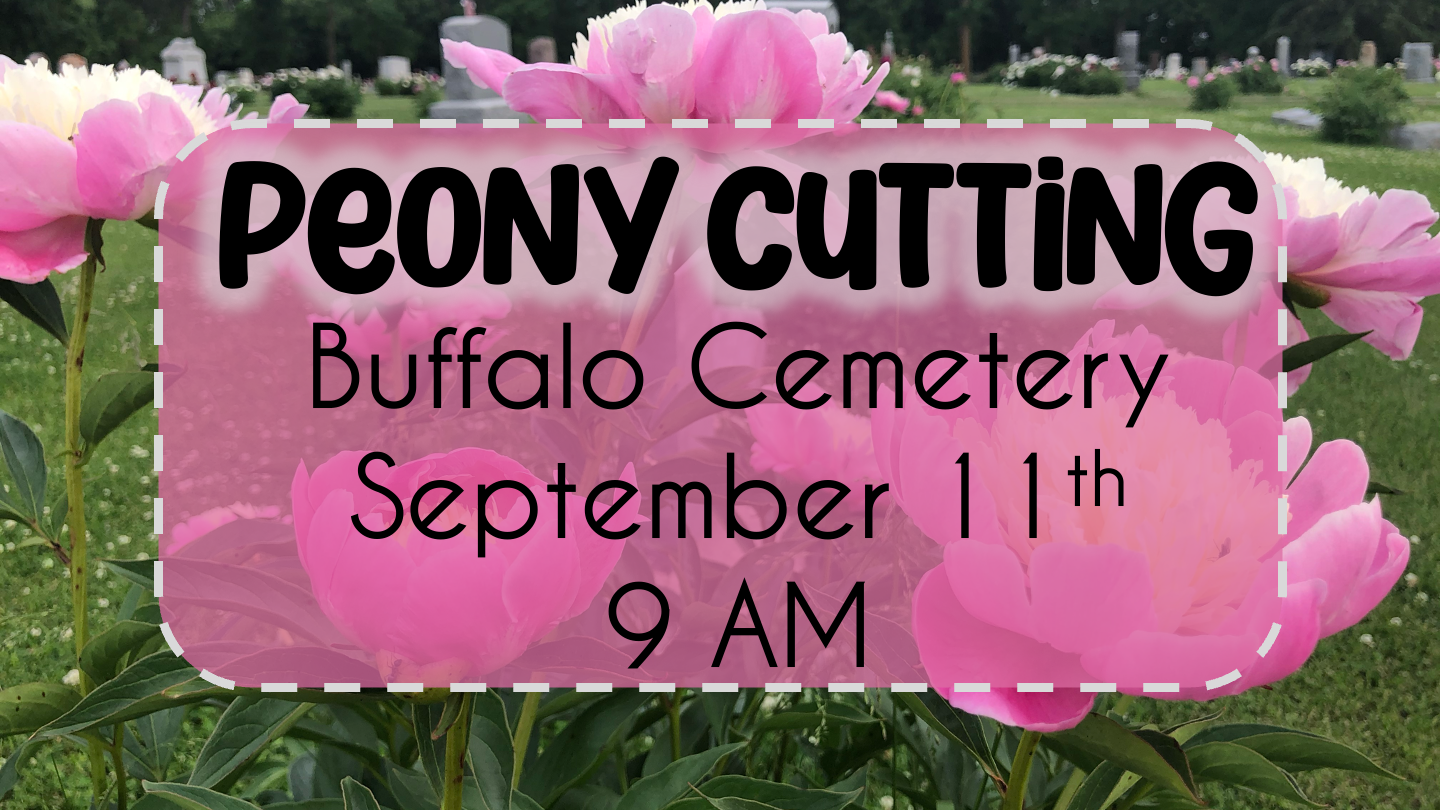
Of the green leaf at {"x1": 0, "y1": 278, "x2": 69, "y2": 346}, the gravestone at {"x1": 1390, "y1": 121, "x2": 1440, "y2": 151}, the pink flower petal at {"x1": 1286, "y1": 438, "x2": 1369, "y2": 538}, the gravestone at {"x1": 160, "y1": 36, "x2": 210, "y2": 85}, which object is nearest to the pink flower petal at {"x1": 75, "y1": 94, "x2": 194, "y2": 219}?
the green leaf at {"x1": 0, "y1": 278, "x2": 69, "y2": 346}

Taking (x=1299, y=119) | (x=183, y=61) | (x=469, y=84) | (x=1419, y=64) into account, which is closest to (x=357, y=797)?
(x=469, y=84)

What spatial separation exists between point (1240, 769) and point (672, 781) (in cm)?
23

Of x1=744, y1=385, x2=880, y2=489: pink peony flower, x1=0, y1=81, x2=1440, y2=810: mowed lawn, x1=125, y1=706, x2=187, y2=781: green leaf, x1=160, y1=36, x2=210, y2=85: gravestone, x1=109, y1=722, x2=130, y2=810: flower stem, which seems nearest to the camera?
x1=744, y1=385, x2=880, y2=489: pink peony flower

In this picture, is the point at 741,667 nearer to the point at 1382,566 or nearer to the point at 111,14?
the point at 1382,566

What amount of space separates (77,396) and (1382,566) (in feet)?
1.98

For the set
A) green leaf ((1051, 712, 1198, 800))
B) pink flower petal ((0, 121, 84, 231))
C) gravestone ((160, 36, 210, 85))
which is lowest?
green leaf ((1051, 712, 1198, 800))

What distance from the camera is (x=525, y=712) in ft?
1.41

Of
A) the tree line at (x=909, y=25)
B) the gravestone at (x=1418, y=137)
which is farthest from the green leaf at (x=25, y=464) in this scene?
the tree line at (x=909, y=25)

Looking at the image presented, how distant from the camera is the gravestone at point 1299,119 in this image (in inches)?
409

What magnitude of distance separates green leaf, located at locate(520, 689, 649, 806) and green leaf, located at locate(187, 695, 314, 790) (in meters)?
0.16

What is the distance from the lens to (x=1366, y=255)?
1.59 ft

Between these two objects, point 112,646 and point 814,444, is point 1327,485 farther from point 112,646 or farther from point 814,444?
point 112,646

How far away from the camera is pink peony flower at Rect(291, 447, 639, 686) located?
288 millimetres

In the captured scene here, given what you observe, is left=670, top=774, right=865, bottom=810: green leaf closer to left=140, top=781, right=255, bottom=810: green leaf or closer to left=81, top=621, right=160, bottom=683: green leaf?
left=140, top=781, right=255, bottom=810: green leaf
